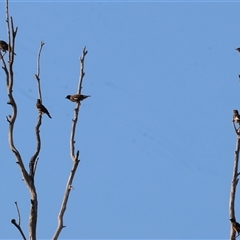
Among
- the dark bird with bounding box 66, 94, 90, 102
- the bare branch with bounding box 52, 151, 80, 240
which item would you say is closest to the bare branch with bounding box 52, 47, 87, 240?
the bare branch with bounding box 52, 151, 80, 240

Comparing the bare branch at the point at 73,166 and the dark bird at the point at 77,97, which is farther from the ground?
the dark bird at the point at 77,97

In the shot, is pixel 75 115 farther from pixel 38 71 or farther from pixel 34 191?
pixel 34 191

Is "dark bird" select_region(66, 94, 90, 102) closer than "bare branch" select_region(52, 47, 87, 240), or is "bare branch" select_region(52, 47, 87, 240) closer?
"bare branch" select_region(52, 47, 87, 240)

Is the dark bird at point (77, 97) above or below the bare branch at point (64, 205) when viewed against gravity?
above

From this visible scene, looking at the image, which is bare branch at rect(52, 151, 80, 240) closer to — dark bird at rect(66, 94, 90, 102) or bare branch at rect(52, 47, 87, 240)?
bare branch at rect(52, 47, 87, 240)

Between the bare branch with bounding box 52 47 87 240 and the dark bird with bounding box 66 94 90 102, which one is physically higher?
the dark bird with bounding box 66 94 90 102

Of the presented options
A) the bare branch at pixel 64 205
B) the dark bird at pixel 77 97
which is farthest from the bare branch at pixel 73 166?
the dark bird at pixel 77 97

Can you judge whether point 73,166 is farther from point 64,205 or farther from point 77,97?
point 77,97

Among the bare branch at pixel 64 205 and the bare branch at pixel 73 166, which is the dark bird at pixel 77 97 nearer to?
the bare branch at pixel 73 166

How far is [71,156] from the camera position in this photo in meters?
7.38

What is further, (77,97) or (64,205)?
(77,97)

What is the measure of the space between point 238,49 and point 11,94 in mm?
12170

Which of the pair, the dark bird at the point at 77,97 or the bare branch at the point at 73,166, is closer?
the bare branch at the point at 73,166

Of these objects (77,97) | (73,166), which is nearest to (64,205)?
(73,166)
